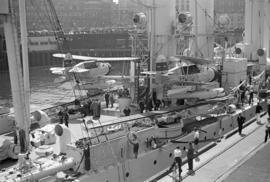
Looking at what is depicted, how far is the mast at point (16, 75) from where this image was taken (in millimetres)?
15633

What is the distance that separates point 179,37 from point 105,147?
42.0ft

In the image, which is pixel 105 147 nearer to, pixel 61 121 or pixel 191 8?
pixel 61 121

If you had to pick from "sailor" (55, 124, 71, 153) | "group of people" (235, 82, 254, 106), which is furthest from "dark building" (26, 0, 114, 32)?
"sailor" (55, 124, 71, 153)

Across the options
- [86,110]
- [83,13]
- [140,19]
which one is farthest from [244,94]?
[83,13]

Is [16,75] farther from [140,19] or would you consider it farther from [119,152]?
[140,19]

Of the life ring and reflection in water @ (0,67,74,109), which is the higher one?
the life ring

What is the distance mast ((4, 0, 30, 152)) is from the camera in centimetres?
1563

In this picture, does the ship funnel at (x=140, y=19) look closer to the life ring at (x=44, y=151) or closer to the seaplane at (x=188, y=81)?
the seaplane at (x=188, y=81)

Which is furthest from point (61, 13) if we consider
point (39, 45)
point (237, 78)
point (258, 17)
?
point (237, 78)

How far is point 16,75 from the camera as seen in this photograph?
15984mm

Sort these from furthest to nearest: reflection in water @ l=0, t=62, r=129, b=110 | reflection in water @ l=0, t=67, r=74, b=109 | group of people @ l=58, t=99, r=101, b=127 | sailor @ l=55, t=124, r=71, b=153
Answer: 1. reflection in water @ l=0, t=67, r=74, b=109
2. reflection in water @ l=0, t=62, r=129, b=110
3. group of people @ l=58, t=99, r=101, b=127
4. sailor @ l=55, t=124, r=71, b=153

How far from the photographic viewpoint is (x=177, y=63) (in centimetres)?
2505

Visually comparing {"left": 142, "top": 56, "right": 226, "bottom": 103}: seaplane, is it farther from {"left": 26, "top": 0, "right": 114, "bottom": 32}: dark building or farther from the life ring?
{"left": 26, "top": 0, "right": 114, "bottom": 32}: dark building

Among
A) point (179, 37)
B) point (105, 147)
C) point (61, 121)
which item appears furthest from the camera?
point (179, 37)
